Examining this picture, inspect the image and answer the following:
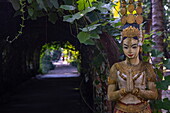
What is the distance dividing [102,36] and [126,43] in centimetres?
90

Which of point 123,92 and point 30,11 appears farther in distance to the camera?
point 30,11

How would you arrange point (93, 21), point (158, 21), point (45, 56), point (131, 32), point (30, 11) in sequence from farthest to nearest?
A: point (45, 56), point (158, 21), point (93, 21), point (30, 11), point (131, 32)

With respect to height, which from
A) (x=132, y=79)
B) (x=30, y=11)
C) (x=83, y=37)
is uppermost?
(x=30, y=11)

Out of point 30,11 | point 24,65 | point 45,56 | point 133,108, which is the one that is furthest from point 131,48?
point 45,56

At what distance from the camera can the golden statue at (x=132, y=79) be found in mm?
2604

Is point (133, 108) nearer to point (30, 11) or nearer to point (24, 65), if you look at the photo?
point (30, 11)

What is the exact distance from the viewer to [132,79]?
2.61 metres

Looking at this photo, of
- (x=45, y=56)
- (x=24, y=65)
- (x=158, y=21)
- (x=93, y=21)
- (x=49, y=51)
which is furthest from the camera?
(x=49, y=51)

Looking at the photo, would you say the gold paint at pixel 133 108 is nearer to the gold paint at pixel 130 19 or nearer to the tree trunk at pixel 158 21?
the gold paint at pixel 130 19

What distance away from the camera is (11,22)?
529 centimetres

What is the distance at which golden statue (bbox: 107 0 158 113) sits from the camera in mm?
2604

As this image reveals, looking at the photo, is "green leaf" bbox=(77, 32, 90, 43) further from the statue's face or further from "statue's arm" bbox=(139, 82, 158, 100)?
"statue's arm" bbox=(139, 82, 158, 100)

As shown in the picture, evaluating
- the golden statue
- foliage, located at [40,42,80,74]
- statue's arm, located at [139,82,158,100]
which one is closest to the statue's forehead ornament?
the golden statue

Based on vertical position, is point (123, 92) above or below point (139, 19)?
below
